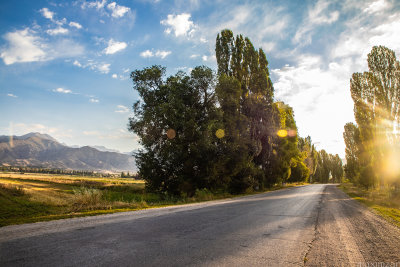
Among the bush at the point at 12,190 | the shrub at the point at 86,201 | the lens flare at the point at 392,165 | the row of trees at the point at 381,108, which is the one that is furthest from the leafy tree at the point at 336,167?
the bush at the point at 12,190

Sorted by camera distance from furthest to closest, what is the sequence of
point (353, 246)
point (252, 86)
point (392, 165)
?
point (252, 86), point (392, 165), point (353, 246)

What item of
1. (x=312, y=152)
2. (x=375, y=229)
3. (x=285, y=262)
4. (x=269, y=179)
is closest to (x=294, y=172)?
(x=269, y=179)

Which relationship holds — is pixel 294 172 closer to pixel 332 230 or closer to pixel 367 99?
pixel 367 99

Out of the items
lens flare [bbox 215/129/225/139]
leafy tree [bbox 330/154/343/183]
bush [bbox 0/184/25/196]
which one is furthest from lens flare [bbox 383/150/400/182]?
leafy tree [bbox 330/154/343/183]

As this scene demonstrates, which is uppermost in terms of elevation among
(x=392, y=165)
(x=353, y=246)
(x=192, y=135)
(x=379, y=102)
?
(x=379, y=102)

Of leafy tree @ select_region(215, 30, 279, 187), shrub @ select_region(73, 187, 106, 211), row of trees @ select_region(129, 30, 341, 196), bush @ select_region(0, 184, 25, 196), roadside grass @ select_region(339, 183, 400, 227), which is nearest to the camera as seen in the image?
roadside grass @ select_region(339, 183, 400, 227)

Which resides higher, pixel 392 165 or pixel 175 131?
pixel 175 131

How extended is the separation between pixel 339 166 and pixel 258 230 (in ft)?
344

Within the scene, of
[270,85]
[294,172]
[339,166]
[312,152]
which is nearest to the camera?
[270,85]

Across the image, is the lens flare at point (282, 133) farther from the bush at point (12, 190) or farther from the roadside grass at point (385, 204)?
Result: the bush at point (12, 190)

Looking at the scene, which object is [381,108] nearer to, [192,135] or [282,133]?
[282,133]

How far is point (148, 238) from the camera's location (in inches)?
176

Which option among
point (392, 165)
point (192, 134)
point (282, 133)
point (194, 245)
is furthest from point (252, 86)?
point (194, 245)

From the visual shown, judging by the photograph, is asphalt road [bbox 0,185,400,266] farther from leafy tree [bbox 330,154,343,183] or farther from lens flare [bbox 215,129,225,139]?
leafy tree [bbox 330,154,343,183]
